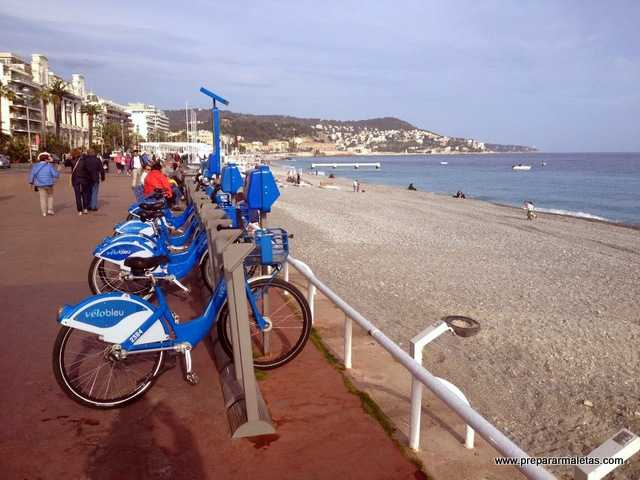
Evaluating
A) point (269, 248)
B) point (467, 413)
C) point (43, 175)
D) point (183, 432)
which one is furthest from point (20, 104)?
point (467, 413)

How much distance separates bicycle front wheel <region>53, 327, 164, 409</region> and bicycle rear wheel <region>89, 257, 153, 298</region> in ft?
6.23

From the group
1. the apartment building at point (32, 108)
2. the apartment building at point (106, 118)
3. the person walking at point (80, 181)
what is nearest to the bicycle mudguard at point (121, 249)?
the person walking at point (80, 181)

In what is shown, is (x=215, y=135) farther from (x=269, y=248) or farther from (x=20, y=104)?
(x=20, y=104)

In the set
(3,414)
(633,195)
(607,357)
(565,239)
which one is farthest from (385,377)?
(633,195)

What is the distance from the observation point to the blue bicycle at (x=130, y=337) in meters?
3.50

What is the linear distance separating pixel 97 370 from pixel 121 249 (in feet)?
5.88

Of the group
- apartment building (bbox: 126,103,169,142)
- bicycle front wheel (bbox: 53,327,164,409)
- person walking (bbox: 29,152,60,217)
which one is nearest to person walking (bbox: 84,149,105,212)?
person walking (bbox: 29,152,60,217)

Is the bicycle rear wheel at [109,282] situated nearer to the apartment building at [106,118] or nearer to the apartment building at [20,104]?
the apartment building at [20,104]

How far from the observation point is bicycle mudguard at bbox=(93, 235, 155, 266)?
5.39m

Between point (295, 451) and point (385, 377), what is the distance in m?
1.30

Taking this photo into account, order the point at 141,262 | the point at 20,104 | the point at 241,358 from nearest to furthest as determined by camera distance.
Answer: the point at 241,358 → the point at 141,262 → the point at 20,104

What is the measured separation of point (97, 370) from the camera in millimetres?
3879

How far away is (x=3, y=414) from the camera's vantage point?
352 cm

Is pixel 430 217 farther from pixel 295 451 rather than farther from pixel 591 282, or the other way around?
pixel 295 451
